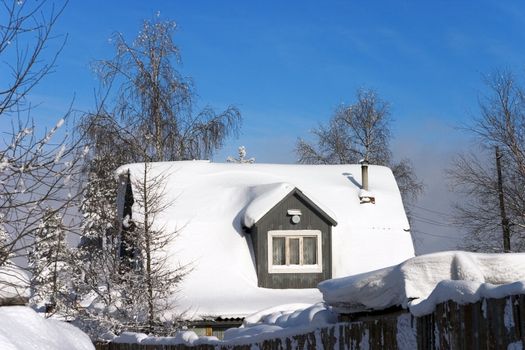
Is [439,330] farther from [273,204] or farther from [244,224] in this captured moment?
[244,224]

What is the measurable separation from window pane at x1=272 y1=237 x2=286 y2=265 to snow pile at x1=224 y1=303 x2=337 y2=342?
11.5 metres

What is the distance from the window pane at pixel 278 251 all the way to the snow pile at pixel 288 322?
37.6 ft

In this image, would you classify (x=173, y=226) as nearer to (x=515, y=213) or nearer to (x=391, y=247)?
(x=391, y=247)

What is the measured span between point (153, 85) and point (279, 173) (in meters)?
5.95

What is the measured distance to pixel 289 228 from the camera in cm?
2286

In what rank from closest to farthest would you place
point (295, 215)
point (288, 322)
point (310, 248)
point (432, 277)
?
point (432, 277), point (288, 322), point (295, 215), point (310, 248)

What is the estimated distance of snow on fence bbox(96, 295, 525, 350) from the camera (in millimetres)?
4102

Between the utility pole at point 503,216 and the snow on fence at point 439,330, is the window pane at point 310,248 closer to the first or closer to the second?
the utility pole at point 503,216

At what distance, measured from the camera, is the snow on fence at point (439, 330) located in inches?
161

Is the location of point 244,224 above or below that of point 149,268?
above

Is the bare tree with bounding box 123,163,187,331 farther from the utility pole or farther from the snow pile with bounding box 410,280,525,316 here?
the snow pile with bounding box 410,280,525,316

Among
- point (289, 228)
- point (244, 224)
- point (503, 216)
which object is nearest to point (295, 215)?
point (289, 228)

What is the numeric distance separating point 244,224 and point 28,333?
17.9 metres

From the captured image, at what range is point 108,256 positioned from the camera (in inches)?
810
